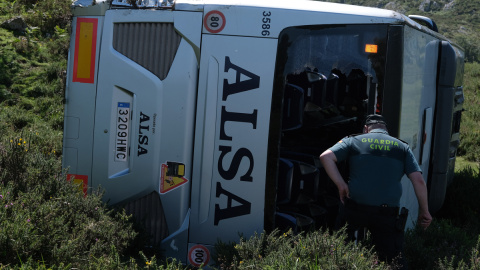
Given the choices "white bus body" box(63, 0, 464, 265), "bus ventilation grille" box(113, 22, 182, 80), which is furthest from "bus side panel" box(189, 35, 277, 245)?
"bus ventilation grille" box(113, 22, 182, 80)

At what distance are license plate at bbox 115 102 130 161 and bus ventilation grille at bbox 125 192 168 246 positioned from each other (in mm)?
420

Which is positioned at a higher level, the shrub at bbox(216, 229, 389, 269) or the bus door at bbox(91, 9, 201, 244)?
the bus door at bbox(91, 9, 201, 244)

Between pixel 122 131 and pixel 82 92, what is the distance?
0.50 m

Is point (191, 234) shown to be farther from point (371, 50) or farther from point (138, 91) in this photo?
point (371, 50)

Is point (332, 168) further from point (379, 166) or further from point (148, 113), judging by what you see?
point (148, 113)

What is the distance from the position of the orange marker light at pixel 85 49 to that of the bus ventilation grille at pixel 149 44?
0.67 feet

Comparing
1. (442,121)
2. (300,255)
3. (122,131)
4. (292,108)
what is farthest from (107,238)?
(442,121)

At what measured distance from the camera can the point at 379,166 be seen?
4.45 metres

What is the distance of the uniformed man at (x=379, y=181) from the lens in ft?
14.6

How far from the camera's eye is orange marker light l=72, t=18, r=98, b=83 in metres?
5.00

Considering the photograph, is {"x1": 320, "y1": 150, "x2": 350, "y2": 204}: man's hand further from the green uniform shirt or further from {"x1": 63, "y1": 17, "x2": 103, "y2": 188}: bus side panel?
{"x1": 63, "y1": 17, "x2": 103, "y2": 188}: bus side panel

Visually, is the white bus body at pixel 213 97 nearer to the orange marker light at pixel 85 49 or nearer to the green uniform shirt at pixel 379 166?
the orange marker light at pixel 85 49

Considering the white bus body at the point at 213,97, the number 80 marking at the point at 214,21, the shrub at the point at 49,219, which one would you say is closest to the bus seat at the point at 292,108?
the white bus body at the point at 213,97

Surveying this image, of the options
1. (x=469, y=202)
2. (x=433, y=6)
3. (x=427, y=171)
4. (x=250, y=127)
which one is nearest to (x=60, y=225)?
(x=250, y=127)
